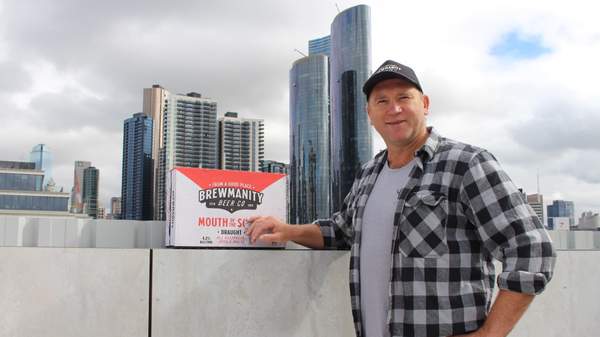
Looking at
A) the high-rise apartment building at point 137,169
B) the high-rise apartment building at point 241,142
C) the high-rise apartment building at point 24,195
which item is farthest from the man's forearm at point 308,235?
the high-rise apartment building at point 24,195

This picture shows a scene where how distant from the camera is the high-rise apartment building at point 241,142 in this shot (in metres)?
52.2

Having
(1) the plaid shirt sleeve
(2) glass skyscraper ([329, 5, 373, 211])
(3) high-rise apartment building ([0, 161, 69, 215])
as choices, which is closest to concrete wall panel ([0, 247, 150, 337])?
(1) the plaid shirt sleeve

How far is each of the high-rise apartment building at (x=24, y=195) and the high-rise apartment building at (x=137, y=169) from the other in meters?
10.2

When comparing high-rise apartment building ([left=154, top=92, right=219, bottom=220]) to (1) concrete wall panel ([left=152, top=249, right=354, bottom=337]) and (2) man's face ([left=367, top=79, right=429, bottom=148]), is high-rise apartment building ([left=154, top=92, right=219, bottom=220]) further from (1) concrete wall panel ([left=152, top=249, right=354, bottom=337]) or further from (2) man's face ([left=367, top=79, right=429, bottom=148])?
(2) man's face ([left=367, top=79, right=429, bottom=148])

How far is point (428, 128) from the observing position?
6.13ft

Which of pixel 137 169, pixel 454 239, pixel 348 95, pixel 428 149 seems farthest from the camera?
pixel 348 95

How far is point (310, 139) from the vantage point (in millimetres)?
91188

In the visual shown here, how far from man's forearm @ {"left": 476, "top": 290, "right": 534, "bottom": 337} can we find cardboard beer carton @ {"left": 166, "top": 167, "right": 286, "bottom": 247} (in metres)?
1.05

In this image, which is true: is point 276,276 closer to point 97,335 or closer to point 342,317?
point 342,317

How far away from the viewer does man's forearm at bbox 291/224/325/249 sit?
2197 millimetres

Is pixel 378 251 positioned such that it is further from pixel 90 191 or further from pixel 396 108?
pixel 90 191

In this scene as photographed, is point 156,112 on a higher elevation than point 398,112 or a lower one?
higher

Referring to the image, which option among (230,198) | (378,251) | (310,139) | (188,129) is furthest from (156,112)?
(378,251)

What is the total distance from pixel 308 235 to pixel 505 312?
925 millimetres
